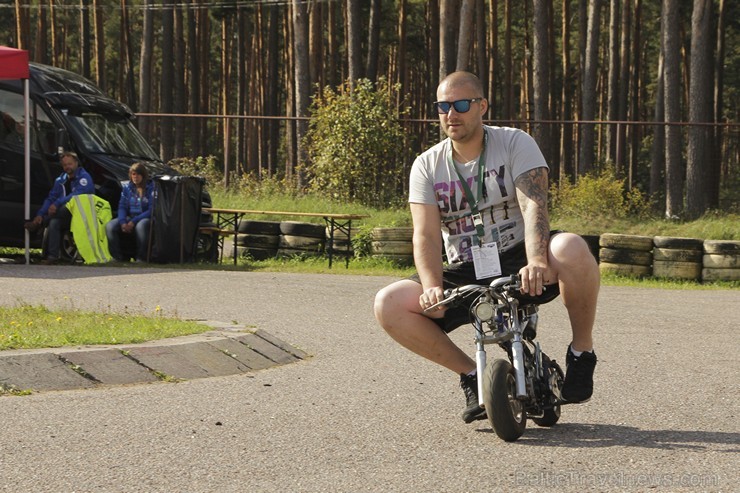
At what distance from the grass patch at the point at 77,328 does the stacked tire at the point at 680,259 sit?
8.90m

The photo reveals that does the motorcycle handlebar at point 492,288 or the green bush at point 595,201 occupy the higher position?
the motorcycle handlebar at point 492,288

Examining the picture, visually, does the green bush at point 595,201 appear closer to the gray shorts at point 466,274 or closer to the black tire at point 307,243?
the black tire at point 307,243

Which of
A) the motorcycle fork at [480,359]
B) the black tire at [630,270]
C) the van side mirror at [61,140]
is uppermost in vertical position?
the van side mirror at [61,140]

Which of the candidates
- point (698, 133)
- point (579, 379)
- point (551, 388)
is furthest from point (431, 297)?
point (698, 133)

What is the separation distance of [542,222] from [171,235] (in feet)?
41.9

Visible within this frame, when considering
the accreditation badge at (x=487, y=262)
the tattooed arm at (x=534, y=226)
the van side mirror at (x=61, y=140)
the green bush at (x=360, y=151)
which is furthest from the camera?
the green bush at (x=360, y=151)

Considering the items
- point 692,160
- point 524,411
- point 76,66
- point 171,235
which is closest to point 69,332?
point 524,411

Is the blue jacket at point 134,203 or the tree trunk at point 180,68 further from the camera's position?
the tree trunk at point 180,68

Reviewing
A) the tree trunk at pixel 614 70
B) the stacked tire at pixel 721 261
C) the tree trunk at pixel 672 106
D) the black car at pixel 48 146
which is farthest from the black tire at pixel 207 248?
the tree trunk at pixel 614 70

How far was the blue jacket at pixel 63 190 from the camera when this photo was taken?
61.4 ft

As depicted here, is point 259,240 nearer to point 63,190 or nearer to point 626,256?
point 63,190

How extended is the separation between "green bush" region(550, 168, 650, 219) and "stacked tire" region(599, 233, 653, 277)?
3.49 meters

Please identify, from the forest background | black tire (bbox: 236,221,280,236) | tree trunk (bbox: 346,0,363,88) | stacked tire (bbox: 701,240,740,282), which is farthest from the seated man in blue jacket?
tree trunk (bbox: 346,0,363,88)
